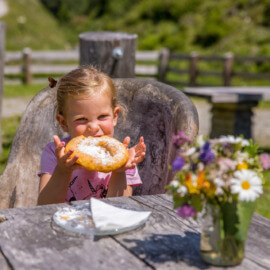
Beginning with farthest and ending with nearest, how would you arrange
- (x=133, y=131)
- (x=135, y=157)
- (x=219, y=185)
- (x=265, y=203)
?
(x=265, y=203)
(x=133, y=131)
(x=135, y=157)
(x=219, y=185)

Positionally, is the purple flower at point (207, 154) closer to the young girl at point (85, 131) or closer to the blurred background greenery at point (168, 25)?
the young girl at point (85, 131)

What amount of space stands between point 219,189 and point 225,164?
7cm

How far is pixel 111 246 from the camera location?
1.44 meters

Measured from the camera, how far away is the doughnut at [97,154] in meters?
1.95

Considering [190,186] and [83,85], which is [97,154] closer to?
[83,85]

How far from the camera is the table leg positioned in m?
6.36

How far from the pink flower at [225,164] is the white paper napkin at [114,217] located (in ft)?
1.48

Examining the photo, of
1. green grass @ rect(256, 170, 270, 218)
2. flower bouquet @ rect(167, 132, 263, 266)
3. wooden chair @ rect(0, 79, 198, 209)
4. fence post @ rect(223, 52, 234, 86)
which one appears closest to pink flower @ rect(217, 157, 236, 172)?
flower bouquet @ rect(167, 132, 263, 266)

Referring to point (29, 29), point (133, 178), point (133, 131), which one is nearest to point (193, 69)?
point (29, 29)

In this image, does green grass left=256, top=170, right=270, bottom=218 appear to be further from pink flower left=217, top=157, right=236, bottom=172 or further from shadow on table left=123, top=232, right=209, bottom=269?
pink flower left=217, top=157, right=236, bottom=172

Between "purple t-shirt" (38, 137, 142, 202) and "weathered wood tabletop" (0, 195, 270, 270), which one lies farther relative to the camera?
"purple t-shirt" (38, 137, 142, 202)

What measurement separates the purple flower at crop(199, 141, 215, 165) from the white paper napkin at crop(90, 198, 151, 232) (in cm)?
42

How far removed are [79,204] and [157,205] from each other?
0.99ft

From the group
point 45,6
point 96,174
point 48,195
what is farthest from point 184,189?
point 45,6
